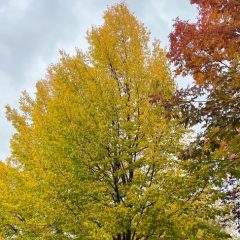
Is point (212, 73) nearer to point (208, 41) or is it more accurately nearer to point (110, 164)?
point (208, 41)

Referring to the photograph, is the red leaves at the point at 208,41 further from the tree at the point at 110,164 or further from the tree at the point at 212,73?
the tree at the point at 110,164

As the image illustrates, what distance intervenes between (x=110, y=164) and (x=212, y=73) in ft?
11.2

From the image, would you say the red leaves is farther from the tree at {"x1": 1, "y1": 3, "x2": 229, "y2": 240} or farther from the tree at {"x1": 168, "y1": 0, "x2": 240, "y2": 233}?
the tree at {"x1": 1, "y1": 3, "x2": 229, "y2": 240}

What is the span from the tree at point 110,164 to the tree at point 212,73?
22.8 inches

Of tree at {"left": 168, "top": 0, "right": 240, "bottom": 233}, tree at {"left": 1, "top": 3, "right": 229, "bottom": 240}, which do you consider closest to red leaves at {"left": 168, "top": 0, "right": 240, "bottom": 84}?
tree at {"left": 168, "top": 0, "right": 240, "bottom": 233}

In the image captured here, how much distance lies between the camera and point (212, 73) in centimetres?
713

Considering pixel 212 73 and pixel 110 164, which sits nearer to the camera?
pixel 212 73

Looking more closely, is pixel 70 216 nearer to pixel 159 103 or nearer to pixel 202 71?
pixel 159 103

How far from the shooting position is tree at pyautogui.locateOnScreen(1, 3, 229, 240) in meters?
7.74

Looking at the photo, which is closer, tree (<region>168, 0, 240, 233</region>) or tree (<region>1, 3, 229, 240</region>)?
tree (<region>168, 0, 240, 233</region>)

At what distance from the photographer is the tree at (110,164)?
7.74m

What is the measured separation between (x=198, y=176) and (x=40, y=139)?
4145 millimetres

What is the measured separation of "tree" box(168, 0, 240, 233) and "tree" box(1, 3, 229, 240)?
579 mm

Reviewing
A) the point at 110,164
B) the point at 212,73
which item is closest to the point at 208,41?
the point at 212,73
